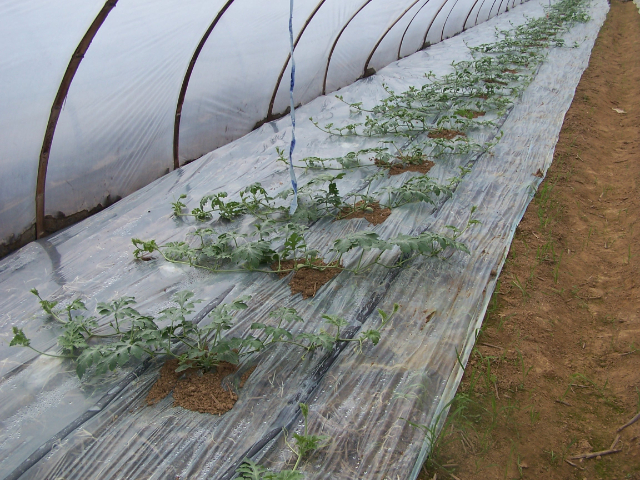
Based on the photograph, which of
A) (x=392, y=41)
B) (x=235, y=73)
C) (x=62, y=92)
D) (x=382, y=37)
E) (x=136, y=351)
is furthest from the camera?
(x=392, y=41)

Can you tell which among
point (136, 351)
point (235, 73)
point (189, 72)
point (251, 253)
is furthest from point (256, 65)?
point (136, 351)

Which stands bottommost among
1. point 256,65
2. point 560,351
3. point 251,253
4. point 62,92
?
point 560,351

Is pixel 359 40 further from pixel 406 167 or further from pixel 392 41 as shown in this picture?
pixel 406 167

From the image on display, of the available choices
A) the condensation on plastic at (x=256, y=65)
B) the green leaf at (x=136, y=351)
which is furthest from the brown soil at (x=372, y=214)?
the condensation on plastic at (x=256, y=65)

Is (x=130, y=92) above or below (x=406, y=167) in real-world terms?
above

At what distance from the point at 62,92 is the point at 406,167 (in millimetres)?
A: 2686

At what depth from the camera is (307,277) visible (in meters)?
2.72

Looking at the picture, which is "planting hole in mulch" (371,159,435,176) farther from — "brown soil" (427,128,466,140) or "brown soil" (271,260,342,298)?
"brown soil" (271,260,342,298)

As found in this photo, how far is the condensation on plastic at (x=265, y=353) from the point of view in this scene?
1.77 meters

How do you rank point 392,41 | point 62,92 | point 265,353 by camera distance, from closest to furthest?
point 265,353 < point 62,92 < point 392,41

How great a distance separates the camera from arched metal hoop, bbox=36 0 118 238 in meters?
3.12

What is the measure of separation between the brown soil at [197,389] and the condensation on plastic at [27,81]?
1.90m

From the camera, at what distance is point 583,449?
1809 millimetres

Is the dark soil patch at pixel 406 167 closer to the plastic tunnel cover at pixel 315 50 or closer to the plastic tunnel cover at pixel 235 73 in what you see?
the plastic tunnel cover at pixel 235 73
